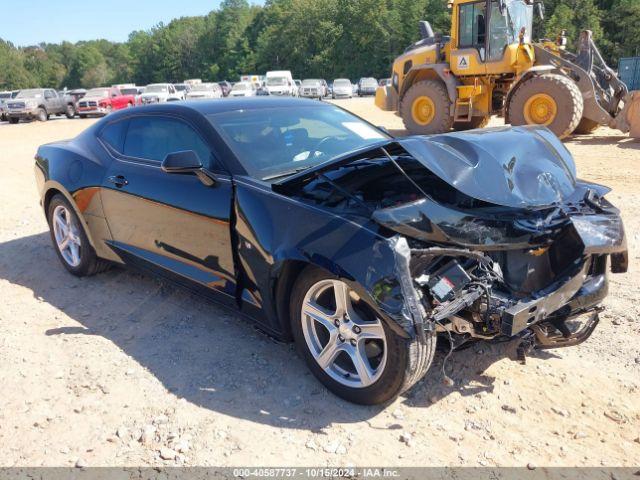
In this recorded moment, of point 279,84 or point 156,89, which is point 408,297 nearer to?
point 156,89

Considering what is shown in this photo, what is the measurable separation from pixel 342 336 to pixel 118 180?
7.88 ft

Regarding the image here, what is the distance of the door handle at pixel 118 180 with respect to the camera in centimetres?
417

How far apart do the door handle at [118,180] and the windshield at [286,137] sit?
3.17 ft

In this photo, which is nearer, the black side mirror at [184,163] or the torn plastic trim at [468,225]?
the torn plastic trim at [468,225]

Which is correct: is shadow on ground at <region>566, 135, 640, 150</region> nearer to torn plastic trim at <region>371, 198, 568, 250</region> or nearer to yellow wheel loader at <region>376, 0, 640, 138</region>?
yellow wheel loader at <region>376, 0, 640, 138</region>

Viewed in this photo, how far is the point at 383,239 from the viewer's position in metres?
2.60

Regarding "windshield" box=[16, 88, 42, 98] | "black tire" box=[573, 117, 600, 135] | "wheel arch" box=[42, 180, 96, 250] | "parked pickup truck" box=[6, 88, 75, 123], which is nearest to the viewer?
"wheel arch" box=[42, 180, 96, 250]

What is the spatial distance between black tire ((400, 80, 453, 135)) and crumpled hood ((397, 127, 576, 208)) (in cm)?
990

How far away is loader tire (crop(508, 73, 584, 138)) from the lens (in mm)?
11117

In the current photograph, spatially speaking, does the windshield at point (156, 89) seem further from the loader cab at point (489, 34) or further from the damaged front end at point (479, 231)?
the damaged front end at point (479, 231)

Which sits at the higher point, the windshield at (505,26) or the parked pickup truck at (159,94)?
the windshield at (505,26)

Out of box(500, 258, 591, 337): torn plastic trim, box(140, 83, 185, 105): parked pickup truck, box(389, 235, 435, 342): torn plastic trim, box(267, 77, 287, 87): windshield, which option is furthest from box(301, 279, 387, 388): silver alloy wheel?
box(267, 77, 287, 87): windshield

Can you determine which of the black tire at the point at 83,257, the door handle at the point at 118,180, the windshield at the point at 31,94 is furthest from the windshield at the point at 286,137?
the windshield at the point at 31,94

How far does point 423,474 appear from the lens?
242cm
